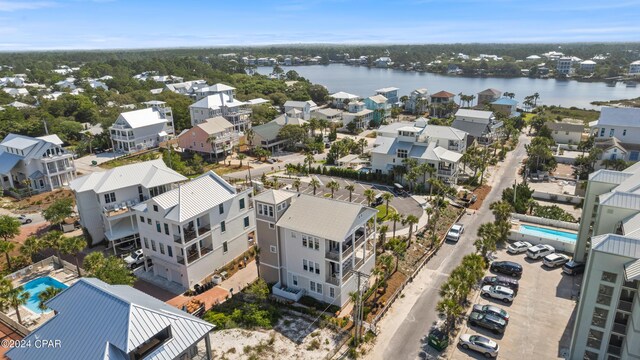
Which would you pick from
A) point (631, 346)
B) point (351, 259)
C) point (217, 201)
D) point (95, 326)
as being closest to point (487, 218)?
point (351, 259)

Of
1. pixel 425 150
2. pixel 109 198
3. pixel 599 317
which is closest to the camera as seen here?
pixel 599 317

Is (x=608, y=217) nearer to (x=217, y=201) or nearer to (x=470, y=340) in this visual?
(x=470, y=340)

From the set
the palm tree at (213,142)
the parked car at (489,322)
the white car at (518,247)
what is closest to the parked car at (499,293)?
the parked car at (489,322)

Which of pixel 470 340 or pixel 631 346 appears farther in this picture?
pixel 470 340

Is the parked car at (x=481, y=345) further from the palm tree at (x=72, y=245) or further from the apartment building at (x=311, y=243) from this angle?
the palm tree at (x=72, y=245)

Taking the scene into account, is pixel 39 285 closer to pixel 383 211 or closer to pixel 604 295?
pixel 383 211

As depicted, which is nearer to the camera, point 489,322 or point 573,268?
point 489,322

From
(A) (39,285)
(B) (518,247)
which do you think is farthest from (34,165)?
(B) (518,247)
